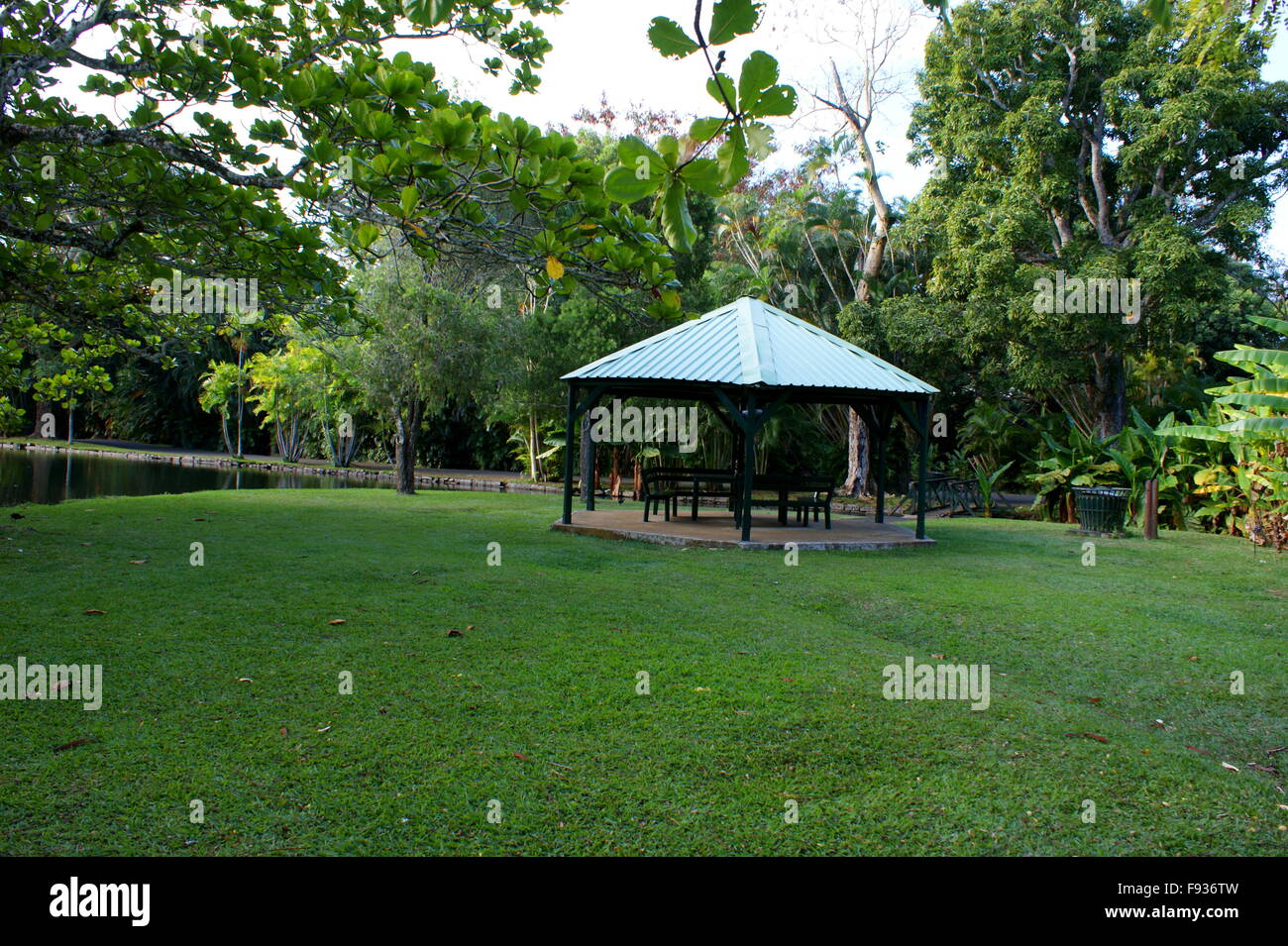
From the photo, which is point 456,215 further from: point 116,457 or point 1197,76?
point 116,457

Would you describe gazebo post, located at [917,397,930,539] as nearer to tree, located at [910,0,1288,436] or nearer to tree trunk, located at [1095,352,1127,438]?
tree, located at [910,0,1288,436]

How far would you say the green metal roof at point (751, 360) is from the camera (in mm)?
12922

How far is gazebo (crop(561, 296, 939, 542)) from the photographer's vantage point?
12.8m

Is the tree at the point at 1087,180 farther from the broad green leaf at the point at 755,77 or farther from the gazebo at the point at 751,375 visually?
the broad green leaf at the point at 755,77

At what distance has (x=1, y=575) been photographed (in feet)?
26.7

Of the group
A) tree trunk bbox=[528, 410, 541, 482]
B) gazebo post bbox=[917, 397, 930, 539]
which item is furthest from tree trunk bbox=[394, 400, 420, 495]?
gazebo post bbox=[917, 397, 930, 539]

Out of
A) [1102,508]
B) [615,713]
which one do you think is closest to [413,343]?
[1102,508]

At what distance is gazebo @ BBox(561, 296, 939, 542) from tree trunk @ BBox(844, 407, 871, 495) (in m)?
9.40

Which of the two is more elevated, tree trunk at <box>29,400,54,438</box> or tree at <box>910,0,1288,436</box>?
tree at <box>910,0,1288,436</box>

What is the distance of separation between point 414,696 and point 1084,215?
Result: 75.2 ft

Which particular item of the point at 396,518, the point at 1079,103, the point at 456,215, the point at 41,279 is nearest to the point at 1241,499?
the point at 1079,103

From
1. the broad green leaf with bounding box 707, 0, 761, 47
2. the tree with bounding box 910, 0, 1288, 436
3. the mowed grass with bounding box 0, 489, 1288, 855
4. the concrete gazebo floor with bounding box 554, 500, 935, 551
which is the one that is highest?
the tree with bounding box 910, 0, 1288, 436

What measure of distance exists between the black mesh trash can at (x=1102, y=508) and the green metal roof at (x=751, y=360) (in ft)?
13.5

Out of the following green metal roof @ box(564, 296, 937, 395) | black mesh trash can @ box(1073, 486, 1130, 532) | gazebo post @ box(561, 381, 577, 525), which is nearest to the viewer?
green metal roof @ box(564, 296, 937, 395)
